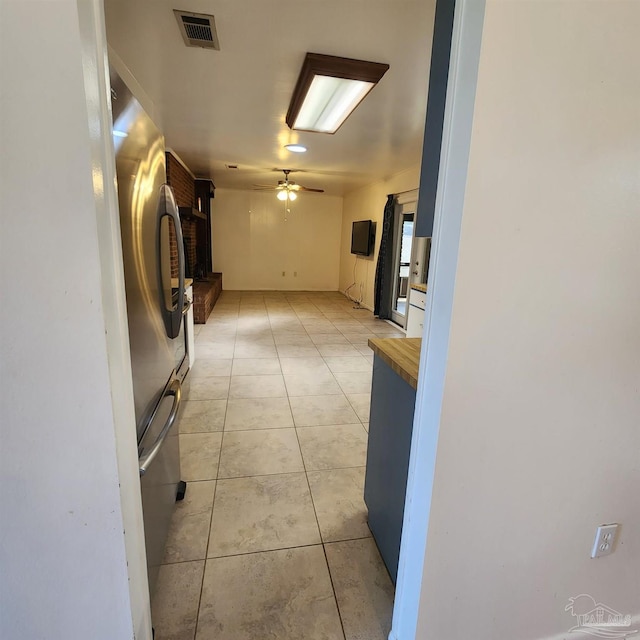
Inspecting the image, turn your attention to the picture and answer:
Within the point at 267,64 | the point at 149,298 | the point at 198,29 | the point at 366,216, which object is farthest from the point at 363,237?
the point at 149,298

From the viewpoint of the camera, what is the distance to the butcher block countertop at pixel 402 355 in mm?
1211

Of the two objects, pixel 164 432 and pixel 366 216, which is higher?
pixel 366 216

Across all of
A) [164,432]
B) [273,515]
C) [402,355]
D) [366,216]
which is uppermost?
[366,216]

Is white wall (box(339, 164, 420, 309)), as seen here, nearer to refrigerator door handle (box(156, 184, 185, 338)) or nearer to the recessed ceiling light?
the recessed ceiling light

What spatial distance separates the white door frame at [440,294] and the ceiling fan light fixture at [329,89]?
4.60 ft

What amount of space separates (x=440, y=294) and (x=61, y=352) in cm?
85

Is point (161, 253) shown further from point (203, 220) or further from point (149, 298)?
point (203, 220)

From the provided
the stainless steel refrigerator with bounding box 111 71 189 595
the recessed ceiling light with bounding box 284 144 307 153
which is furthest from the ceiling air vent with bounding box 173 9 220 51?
the recessed ceiling light with bounding box 284 144 307 153

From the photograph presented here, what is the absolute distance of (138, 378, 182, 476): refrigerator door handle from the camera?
1.10 m

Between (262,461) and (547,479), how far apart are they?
159cm

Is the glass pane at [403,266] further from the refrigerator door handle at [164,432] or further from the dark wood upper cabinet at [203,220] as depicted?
the refrigerator door handle at [164,432]

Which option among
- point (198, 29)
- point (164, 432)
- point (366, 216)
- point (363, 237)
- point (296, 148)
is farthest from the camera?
point (366, 216)

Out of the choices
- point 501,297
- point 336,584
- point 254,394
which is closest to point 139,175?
point 501,297

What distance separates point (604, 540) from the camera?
115 centimetres
